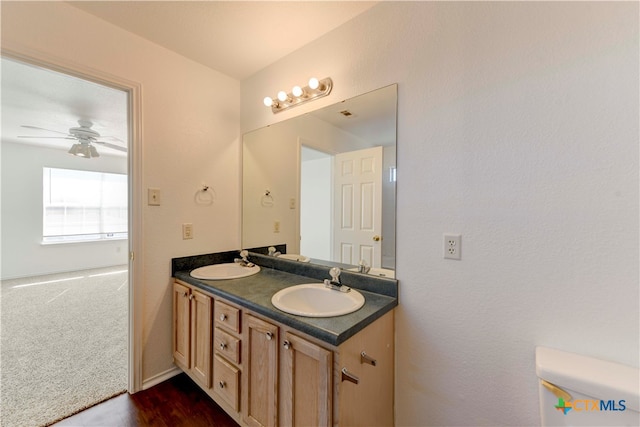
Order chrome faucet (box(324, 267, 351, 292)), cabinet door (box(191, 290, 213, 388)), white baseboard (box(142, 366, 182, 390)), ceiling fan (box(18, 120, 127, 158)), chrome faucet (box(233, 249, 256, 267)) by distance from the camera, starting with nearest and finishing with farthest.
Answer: chrome faucet (box(324, 267, 351, 292)), cabinet door (box(191, 290, 213, 388)), white baseboard (box(142, 366, 182, 390)), chrome faucet (box(233, 249, 256, 267)), ceiling fan (box(18, 120, 127, 158))

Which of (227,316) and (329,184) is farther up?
(329,184)

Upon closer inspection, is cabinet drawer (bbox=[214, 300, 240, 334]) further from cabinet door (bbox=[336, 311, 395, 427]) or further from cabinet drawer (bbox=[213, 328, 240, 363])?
cabinet door (bbox=[336, 311, 395, 427])

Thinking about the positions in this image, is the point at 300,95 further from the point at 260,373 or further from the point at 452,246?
the point at 260,373

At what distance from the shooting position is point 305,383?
41.1 inches

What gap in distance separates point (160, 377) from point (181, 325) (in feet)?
1.42

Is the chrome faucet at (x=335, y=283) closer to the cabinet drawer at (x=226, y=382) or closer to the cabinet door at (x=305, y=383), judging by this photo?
the cabinet door at (x=305, y=383)

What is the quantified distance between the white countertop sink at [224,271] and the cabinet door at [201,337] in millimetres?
207

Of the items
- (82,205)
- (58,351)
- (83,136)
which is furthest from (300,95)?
(82,205)

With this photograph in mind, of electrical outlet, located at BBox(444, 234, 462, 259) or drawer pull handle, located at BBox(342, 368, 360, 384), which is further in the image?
electrical outlet, located at BBox(444, 234, 462, 259)

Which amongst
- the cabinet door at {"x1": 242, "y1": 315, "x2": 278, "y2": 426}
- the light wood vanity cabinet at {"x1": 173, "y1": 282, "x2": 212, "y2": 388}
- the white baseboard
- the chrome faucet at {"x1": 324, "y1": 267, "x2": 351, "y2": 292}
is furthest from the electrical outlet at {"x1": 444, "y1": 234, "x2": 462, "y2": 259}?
the white baseboard

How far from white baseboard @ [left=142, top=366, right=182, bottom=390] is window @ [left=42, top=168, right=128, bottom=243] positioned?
4.80 meters

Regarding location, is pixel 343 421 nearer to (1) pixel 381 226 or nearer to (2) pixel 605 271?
(1) pixel 381 226

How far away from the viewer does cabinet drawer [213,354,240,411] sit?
1.35 m

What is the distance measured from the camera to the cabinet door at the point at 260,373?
3.79ft
